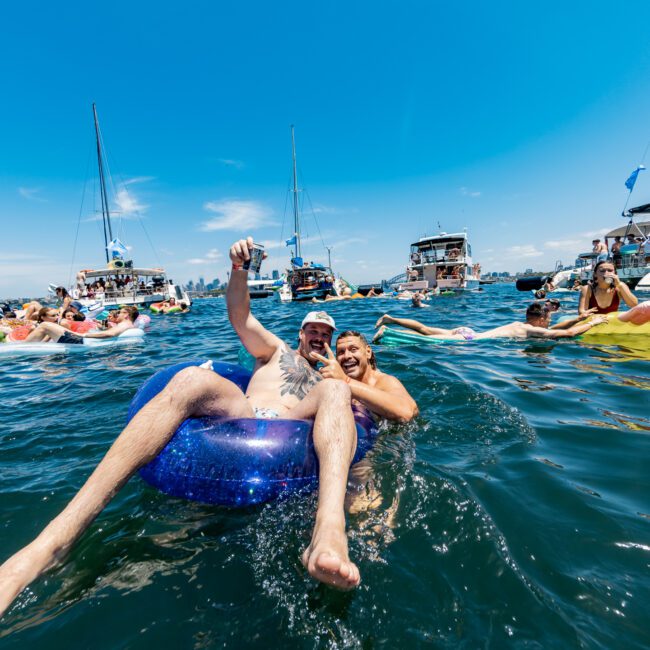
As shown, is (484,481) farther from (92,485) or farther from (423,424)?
(92,485)

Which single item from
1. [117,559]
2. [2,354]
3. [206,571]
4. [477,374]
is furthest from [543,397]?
[2,354]

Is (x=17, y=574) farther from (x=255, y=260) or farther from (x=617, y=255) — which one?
(x=617, y=255)

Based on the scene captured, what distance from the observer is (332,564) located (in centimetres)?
133

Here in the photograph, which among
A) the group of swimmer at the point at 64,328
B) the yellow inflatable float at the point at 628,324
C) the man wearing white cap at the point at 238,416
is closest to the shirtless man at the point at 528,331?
the yellow inflatable float at the point at 628,324

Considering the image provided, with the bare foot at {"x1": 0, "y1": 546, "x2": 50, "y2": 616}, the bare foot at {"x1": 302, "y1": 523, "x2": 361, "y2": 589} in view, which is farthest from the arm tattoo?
the bare foot at {"x1": 0, "y1": 546, "x2": 50, "y2": 616}

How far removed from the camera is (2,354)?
294 inches

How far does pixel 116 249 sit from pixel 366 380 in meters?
29.7

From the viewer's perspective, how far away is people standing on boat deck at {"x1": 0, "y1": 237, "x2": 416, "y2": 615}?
1.42 metres

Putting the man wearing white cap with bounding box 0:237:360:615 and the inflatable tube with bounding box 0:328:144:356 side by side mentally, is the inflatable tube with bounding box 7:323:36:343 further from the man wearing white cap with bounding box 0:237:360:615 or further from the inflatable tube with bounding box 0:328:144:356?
the man wearing white cap with bounding box 0:237:360:615

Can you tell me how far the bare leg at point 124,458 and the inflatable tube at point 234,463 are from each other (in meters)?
0.14

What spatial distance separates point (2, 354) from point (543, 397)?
10.2 meters

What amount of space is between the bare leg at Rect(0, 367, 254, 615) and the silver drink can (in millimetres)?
996

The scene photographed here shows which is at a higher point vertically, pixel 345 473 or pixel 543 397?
pixel 345 473

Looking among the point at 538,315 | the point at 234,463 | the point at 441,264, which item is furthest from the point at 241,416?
the point at 441,264
